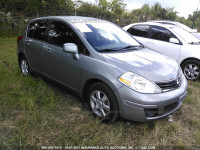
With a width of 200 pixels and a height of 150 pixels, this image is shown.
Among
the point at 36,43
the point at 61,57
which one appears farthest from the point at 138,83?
the point at 36,43

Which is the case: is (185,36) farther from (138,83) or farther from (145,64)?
(138,83)

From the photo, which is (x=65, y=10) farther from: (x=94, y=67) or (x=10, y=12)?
(x=94, y=67)

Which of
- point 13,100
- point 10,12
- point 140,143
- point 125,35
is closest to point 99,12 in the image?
point 10,12

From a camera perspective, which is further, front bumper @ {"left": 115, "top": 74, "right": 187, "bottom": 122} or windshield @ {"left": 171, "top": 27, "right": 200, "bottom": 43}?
windshield @ {"left": 171, "top": 27, "right": 200, "bottom": 43}

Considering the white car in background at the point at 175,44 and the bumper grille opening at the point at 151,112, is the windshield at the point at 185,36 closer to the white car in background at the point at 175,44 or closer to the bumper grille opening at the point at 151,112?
the white car in background at the point at 175,44

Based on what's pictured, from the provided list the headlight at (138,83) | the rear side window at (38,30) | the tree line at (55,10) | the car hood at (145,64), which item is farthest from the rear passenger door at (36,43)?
the tree line at (55,10)

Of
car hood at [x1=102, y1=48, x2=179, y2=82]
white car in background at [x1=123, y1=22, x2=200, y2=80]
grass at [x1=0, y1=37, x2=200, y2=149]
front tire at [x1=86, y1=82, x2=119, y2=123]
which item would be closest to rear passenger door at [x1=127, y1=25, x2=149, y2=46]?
white car in background at [x1=123, y1=22, x2=200, y2=80]

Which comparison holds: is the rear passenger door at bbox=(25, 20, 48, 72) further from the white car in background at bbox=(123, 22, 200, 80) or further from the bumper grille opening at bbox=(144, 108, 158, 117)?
the white car in background at bbox=(123, 22, 200, 80)

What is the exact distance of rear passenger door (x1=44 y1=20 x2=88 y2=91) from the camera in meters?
3.03

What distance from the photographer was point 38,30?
13.2ft

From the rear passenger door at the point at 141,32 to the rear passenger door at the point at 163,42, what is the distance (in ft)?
0.53

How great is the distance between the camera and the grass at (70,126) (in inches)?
94.2

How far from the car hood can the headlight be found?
0.07m

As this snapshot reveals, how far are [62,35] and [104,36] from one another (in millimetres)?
756
